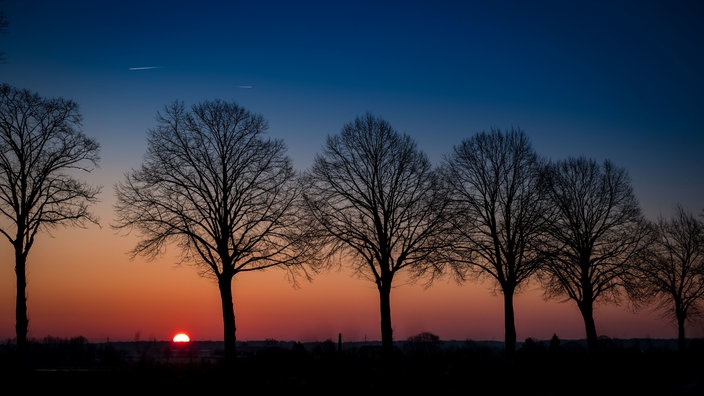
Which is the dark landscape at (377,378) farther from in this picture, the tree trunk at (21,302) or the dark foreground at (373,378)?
the tree trunk at (21,302)

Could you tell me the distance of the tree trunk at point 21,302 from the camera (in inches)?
897

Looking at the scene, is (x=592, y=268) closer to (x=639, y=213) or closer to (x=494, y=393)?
(x=639, y=213)

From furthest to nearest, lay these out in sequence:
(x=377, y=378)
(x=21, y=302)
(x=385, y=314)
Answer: (x=385, y=314)
(x=21, y=302)
(x=377, y=378)

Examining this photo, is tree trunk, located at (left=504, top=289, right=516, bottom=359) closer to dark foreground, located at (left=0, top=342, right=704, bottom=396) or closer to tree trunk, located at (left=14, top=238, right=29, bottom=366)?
dark foreground, located at (left=0, top=342, right=704, bottom=396)

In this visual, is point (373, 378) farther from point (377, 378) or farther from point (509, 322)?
point (509, 322)

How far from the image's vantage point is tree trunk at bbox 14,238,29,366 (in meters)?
22.8

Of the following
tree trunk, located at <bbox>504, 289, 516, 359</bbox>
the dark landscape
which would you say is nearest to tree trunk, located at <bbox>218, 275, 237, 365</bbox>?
the dark landscape

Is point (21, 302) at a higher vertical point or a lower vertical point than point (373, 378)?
higher

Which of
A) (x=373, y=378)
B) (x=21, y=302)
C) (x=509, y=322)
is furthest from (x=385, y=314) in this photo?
(x=21, y=302)

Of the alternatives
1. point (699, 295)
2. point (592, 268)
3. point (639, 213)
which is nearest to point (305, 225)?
point (592, 268)

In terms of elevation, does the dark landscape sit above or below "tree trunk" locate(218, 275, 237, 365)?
below

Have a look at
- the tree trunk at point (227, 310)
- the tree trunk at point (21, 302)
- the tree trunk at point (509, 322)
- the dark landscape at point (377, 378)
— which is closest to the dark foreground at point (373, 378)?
the dark landscape at point (377, 378)

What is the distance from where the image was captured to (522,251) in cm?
3038

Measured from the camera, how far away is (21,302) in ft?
75.2
